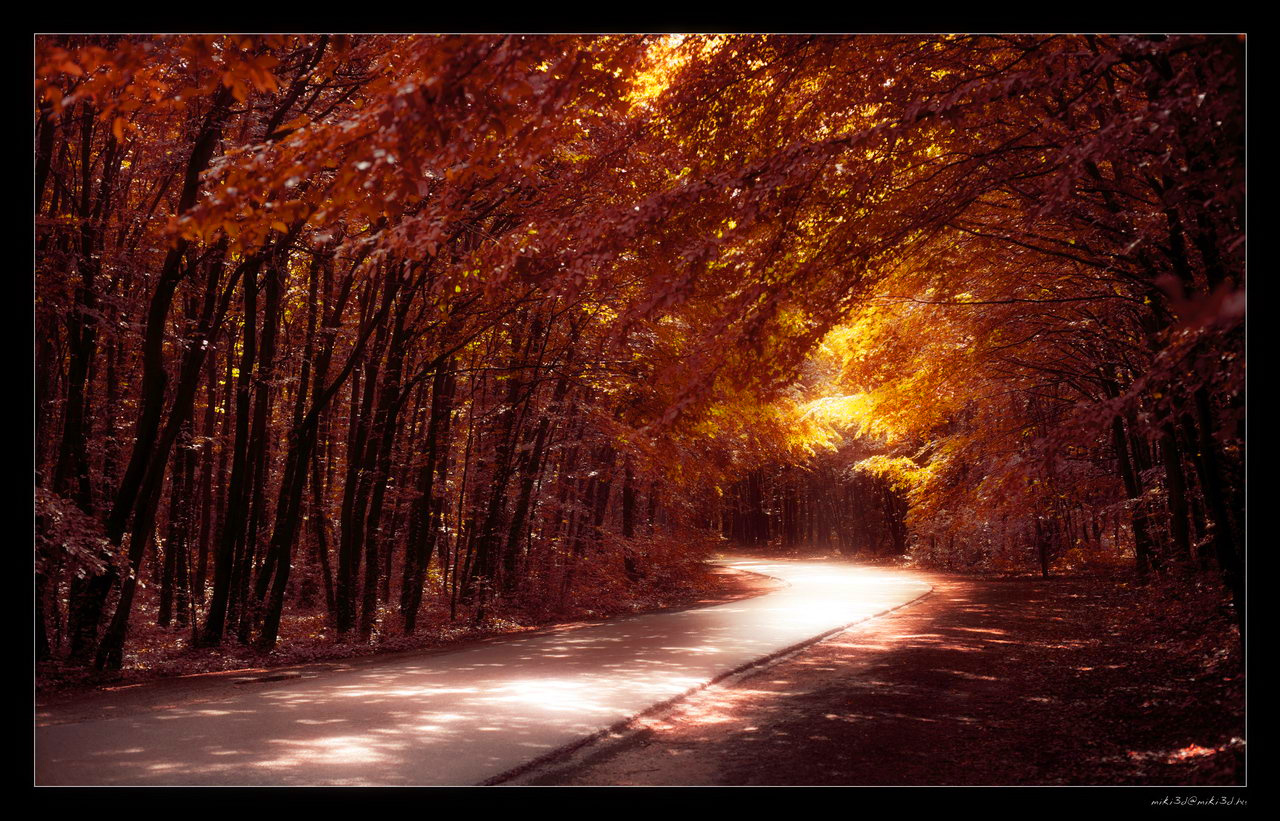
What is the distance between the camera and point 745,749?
5523 millimetres

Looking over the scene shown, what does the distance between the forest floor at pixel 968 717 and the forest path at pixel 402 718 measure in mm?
449

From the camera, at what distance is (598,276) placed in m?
7.44

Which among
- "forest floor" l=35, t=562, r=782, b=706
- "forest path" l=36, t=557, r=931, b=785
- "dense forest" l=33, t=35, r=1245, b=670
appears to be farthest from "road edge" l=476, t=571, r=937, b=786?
"forest floor" l=35, t=562, r=782, b=706

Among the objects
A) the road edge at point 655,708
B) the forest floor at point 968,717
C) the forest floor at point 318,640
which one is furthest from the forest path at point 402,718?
the forest floor at point 318,640

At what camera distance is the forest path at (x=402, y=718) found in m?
4.86

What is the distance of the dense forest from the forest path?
157 cm

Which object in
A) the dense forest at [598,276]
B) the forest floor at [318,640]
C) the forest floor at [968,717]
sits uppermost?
the dense forest at [598,276]

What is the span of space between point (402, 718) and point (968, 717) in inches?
169

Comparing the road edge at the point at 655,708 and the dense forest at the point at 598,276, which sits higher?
the dense forest at the point at 598,276

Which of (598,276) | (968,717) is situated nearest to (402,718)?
(598,276)

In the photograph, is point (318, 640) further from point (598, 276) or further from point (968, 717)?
point (968, 717)

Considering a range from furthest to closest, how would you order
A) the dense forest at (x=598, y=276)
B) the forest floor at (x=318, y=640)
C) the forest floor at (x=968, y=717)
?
the forest floor at (x=318, y=640)
the forest floor at (x=968, y=717)
the dense forest at (x=598, y=276)

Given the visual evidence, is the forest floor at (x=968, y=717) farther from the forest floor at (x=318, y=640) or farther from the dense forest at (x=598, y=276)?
the forest floor at (x=318, y=640)

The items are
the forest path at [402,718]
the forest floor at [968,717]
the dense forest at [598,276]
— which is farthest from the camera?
the forest floor at [968,717]
